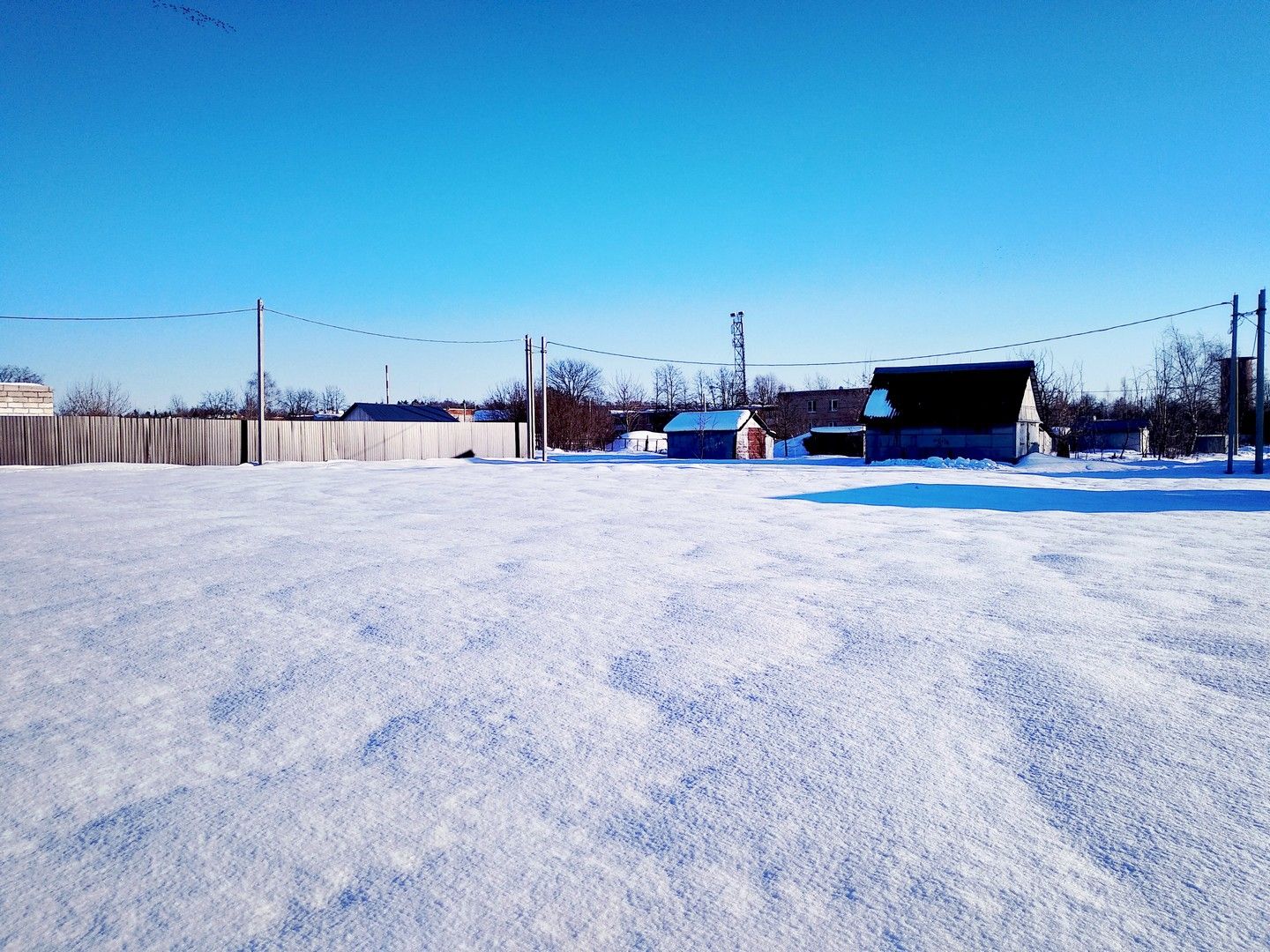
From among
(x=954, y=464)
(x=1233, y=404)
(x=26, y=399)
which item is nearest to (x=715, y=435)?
(x=954, y=464)

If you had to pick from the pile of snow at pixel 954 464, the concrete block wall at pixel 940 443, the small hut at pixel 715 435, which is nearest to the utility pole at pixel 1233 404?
the pile of snow at pixel 954 464

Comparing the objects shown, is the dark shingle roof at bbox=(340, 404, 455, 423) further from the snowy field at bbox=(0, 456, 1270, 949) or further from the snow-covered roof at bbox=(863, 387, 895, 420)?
the snowy field at bbox=(0, 456, 1270, 949)

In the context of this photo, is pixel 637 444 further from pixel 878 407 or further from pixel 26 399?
pixel 26 399

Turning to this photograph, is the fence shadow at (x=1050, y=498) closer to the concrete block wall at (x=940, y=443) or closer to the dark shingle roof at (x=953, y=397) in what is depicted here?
the concrete block wall at (x=940, y=443)

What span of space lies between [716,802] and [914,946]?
731mm

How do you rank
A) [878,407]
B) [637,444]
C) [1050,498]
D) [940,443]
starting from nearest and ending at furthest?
[1050,498]
[940,443]
[878,407]
[637,444]

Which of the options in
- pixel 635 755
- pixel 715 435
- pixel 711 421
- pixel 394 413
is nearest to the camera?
pixel 635 755

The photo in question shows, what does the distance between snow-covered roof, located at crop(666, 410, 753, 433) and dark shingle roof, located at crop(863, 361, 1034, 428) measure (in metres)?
Result: 10.8

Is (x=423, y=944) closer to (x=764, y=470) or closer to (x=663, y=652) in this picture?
(x=663, y=652)

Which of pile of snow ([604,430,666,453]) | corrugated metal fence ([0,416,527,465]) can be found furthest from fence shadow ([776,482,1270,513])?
pile of snow ([604,430,666,453])

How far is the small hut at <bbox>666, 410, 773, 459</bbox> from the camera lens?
42969 millimetres

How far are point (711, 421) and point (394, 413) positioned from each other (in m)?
19.3

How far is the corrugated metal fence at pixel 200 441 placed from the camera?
928 inches

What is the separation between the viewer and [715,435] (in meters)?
43.3
